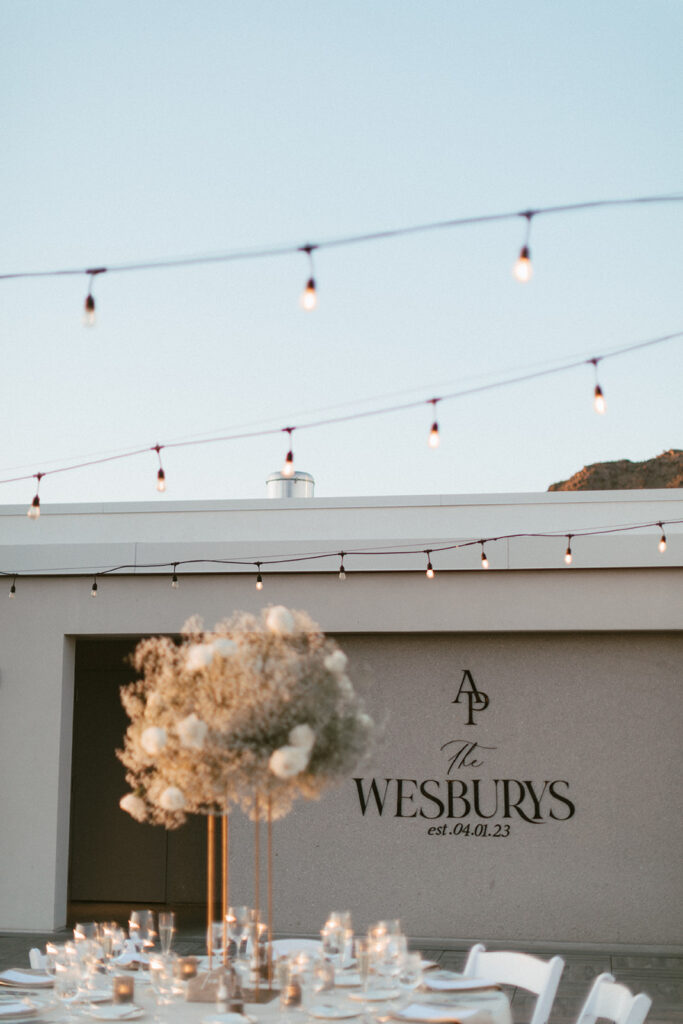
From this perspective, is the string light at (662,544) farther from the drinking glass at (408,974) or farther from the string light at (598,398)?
the drinking glass at (408,974)

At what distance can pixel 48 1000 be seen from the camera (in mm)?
3348

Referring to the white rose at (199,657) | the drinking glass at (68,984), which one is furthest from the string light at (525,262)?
the drinking glass at (68,984)

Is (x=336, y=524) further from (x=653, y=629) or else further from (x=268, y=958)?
(x=268, y=958)

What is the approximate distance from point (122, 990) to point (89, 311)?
2.25 metres

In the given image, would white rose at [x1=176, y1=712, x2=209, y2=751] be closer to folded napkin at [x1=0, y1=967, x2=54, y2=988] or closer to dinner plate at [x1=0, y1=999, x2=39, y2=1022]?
dinner plate at [x1=0, y1=999, x2=39, y2=1022]

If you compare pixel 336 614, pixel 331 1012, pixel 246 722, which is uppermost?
A: pixel 336 614

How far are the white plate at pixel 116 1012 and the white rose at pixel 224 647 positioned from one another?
3.79 ft

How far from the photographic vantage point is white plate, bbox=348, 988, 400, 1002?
127 inches

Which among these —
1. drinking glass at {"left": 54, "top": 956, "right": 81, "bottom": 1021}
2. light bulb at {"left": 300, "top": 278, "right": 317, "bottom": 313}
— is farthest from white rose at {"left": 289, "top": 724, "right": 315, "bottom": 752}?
light bulb at {"left": 300, "top": 278, "right": 317, "bottom": 313}

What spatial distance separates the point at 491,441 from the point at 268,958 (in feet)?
30.6

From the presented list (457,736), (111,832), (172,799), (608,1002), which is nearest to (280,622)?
(172,799)

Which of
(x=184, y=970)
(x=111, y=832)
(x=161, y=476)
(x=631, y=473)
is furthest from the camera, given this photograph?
(x=631, y=473)

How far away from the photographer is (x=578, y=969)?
695 centimetres

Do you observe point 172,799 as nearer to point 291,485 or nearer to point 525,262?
point 525,262
